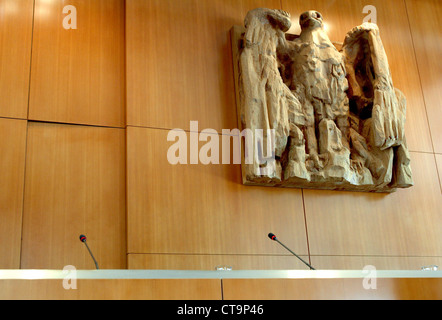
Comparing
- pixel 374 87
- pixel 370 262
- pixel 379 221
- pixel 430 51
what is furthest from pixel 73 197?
pixel 430 51

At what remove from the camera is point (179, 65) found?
4.84 meters

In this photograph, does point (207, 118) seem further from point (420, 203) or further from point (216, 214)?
point (420, 203)

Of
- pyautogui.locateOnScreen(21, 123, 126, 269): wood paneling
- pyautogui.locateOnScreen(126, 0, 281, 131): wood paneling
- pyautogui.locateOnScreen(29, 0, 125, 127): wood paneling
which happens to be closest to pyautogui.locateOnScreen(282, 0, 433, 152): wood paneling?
pyautogui.locateOnScreen(126, 0, 281, 131): wood paneling

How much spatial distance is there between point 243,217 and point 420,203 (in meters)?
1.79

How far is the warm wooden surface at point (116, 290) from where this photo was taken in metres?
2.60

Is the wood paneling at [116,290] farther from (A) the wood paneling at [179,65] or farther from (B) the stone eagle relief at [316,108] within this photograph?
(A) the wood paneling at [179,65]

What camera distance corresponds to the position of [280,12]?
5031 mm

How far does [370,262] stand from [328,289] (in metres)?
1.77

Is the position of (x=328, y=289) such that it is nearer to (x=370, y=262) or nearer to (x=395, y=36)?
(x=370, y=262)

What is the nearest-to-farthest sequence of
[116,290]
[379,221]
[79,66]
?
[116,290] → [79,66] → [379,221]

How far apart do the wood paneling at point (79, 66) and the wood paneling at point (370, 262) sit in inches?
78.1

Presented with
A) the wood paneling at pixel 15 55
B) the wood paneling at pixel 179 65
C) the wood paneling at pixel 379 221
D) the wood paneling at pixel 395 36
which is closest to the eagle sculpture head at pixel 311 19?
the wood paneling at pixel 395 36
